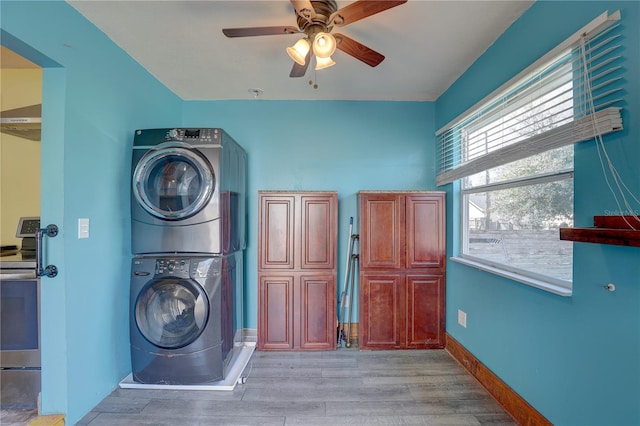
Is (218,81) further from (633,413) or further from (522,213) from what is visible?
(633,413)

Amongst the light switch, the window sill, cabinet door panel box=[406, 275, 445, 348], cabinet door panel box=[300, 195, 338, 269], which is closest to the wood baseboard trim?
cabinet door panel box=[406, 275, 445, 348]

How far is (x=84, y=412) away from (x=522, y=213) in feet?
10.6

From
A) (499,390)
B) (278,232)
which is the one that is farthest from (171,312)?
(499,390)

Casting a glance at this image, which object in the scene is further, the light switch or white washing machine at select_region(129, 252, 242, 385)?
white washing machine at select_region(129, 252, 242, 385)

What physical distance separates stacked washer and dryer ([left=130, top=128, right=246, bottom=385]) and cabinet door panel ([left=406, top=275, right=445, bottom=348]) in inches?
68.7

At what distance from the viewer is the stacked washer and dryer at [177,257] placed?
6.74 ft

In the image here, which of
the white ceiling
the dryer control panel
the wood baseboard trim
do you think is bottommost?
the wood baseboard trim

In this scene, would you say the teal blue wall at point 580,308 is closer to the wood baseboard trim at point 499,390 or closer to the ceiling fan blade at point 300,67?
the wood baseboard trim at point 499,390

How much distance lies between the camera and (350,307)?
2871 millimetres

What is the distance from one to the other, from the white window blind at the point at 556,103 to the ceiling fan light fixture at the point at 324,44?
121 centimetres

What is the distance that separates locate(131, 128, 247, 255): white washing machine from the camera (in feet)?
6.77

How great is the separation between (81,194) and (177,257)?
72cm

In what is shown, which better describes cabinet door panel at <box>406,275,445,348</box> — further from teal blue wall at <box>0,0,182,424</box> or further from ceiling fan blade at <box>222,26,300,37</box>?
teal blue wall at <box>0,0,182,424</box>

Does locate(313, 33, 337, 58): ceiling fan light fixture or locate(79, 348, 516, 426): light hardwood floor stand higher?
locate(313, 33, 337, 58): ceiling fan light fixture
